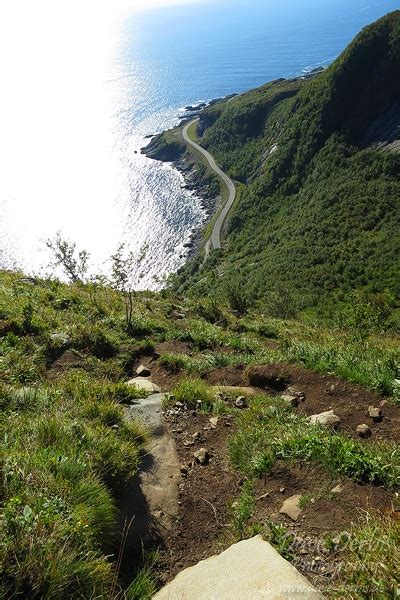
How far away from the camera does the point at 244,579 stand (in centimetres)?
397

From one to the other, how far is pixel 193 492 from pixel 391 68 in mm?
124117

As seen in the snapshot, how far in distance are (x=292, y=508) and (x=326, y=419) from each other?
93.9 inches

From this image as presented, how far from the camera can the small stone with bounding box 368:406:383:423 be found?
7.33 metres

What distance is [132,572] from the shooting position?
4.59 metres

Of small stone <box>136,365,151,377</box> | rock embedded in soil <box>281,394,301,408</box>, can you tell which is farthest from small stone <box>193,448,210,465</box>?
small stone <box>136,365,151,377</box>

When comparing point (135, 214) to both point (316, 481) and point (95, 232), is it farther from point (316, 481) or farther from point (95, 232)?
point (316, 481)

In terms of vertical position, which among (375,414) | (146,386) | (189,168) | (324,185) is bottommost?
(189,168)

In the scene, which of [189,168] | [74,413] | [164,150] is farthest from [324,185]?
[74,413]

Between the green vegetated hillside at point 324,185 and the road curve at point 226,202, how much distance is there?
8.70 feet

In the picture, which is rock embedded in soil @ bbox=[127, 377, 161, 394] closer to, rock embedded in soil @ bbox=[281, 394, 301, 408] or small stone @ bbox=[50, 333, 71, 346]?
rock embedded in soil @ bbox=[281, 394, 301, 408]

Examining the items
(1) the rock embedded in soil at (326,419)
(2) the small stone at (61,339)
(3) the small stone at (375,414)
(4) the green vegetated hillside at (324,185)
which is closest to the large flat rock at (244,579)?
(1) the rock embedded in soil at (326,419)

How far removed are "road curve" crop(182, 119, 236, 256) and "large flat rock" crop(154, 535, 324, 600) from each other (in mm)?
97056

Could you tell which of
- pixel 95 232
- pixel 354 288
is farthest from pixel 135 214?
pixel 354 288

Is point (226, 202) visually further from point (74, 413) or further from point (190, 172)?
point (74, 413)
